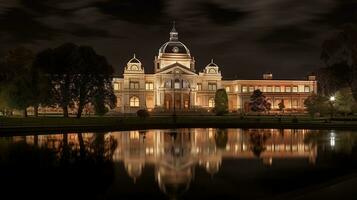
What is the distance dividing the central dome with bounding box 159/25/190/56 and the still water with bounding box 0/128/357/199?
9177 cm

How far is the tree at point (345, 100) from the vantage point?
6419 centimetres

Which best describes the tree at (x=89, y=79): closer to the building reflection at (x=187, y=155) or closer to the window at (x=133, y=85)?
the building reflection at (x=187, y=155)

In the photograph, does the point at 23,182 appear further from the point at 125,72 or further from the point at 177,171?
the point at 125,72

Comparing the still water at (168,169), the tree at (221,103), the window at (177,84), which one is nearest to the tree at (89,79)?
the still water at (168,169)

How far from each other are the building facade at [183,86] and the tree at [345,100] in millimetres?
47712

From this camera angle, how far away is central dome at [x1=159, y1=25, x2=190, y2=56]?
120750 mm

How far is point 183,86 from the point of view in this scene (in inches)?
4535

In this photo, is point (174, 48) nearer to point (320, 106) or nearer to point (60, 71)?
point (320, 106)

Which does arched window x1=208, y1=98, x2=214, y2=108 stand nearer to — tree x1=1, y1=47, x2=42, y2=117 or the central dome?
the central dome

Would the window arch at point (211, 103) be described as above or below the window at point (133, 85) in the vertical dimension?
below

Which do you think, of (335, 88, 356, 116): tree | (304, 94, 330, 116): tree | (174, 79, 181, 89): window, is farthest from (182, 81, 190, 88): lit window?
(335, 88, 356, 116): tree

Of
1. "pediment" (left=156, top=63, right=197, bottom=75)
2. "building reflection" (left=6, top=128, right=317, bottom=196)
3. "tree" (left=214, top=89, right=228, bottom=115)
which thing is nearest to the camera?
"building reflection" (left=6, top=128, right=317, bottom=196)

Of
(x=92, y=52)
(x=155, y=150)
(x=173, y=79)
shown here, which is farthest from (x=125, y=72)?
(x=155, y=150)

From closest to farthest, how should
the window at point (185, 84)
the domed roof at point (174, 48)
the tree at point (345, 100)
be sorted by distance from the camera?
1. the tree at point (345, 100)
2. the window at point (185, 84)
3. the domed roof at point (174, 48)
